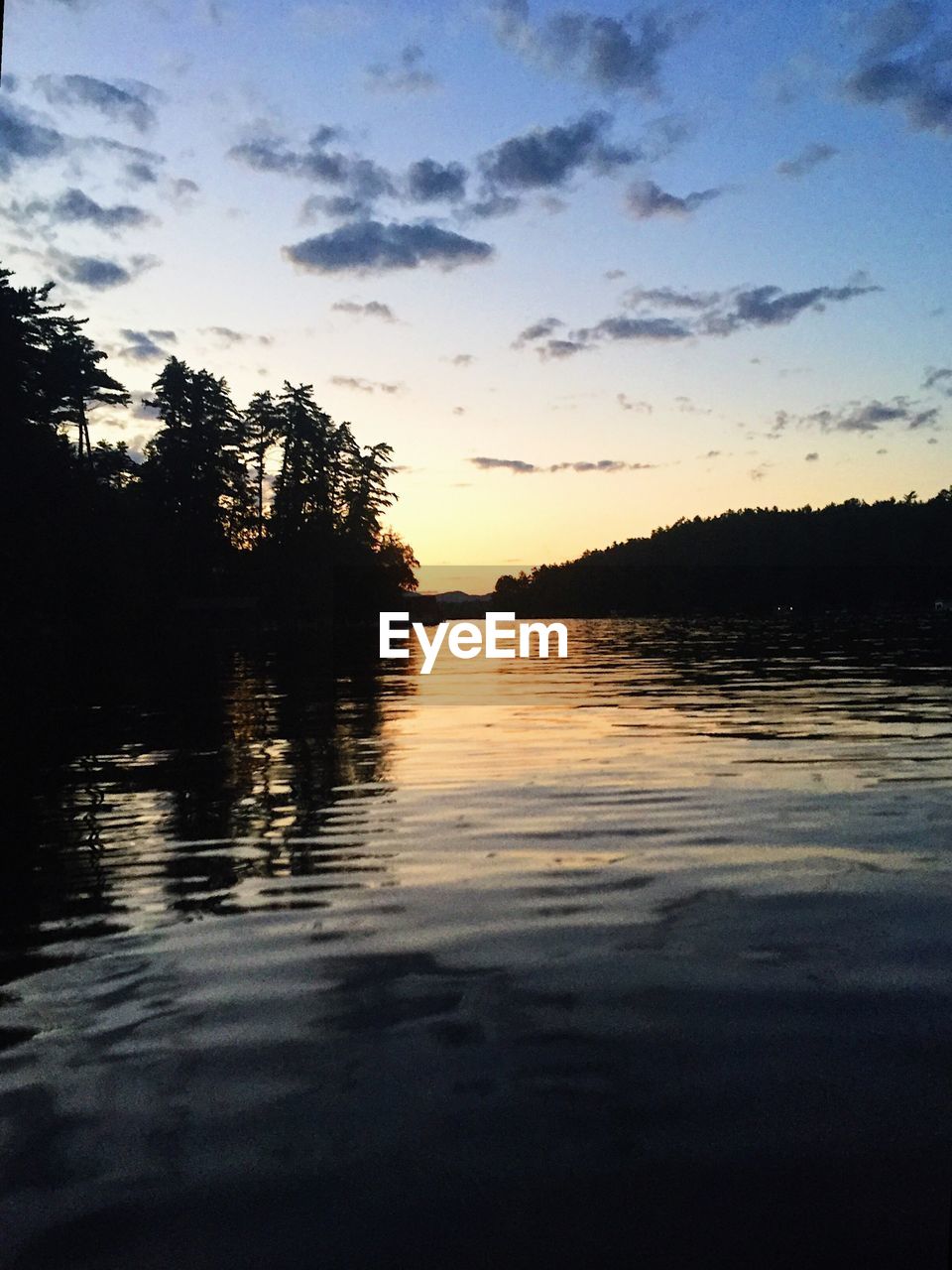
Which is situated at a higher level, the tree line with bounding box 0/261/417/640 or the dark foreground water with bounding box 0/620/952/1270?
the tree line with bounding box 0/261/417/640

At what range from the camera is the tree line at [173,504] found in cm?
5078

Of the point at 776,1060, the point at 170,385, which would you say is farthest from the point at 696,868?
the point at 170,385

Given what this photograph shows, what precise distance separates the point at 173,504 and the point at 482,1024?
8895 cm

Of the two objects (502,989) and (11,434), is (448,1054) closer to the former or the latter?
(502,989)

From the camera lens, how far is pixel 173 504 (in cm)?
8956

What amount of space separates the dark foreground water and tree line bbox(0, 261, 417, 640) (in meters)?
42.1

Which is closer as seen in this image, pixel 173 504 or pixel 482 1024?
pixel 482 1024

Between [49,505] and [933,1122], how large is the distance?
53079 mm

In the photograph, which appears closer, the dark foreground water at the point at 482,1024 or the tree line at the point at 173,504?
the dark foreground water at the point at 482,1024

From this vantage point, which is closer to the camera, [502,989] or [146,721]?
[502,989]

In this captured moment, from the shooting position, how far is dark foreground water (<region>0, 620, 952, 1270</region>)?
369 centimetres

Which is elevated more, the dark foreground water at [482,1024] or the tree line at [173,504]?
the tree line at [173,504]

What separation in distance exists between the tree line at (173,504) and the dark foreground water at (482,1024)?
138 ft

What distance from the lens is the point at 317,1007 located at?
225 inches
